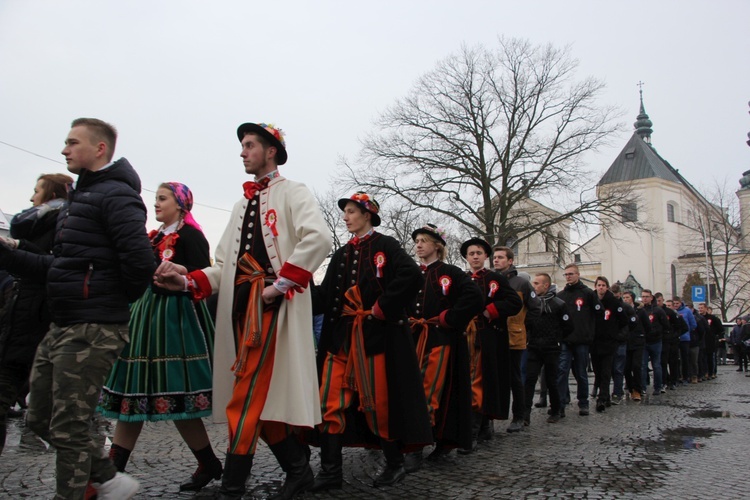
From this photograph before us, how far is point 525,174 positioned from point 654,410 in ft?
81.2

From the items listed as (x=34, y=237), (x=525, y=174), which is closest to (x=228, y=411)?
(x=34, y=237)

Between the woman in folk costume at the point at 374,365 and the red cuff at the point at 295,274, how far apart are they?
1046 millimetres

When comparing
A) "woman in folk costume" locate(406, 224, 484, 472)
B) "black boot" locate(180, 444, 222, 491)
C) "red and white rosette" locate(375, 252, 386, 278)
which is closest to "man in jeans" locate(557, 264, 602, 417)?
"woman in folk costume" locate(406, 224, 484, 472)

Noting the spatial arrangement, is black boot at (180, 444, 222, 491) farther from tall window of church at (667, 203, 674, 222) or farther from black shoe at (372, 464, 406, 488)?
tall window of church at (667, 203, 674, 222)

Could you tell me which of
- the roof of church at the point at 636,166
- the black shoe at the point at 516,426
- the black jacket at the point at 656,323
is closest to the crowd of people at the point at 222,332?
the black shoe at the point at 516,426

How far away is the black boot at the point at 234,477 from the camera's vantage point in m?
4.26

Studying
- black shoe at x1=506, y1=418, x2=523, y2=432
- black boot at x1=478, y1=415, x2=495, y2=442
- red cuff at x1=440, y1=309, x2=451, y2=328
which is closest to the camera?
red cuff at x1=440, y1=309, x2=451, y2=328

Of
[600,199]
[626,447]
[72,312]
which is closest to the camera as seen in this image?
[72,312]

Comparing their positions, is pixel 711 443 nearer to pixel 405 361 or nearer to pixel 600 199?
pixel 405 361

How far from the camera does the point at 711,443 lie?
7527mm

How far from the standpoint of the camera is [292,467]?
15.0 feet

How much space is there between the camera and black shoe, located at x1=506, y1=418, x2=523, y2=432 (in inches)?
328

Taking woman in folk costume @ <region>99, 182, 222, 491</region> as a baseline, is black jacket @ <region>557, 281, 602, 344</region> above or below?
above

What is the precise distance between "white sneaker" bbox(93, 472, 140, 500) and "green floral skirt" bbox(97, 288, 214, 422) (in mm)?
581
